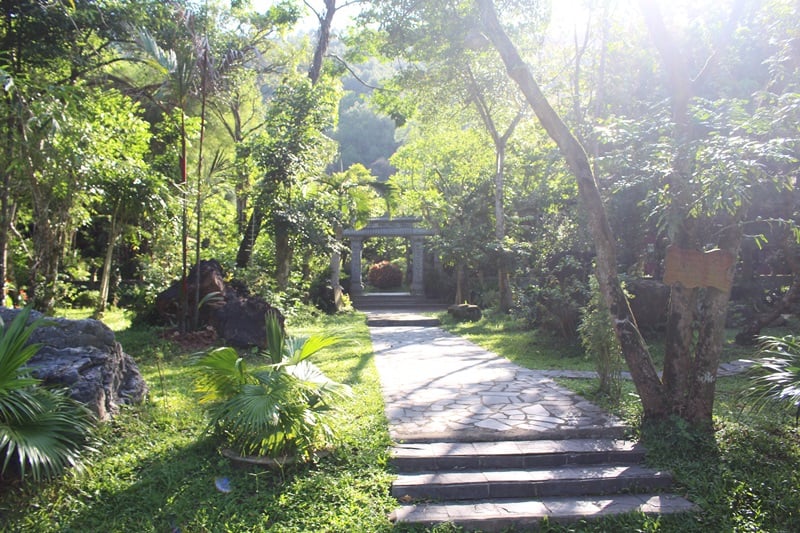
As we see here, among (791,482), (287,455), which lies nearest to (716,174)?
(791,482)

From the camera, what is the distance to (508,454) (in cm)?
477

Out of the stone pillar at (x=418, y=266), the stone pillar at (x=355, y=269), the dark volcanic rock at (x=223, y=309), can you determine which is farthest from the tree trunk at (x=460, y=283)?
the dark volcanic rock at (x=223, y=309)

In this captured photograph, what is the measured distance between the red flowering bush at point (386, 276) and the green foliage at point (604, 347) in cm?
2013

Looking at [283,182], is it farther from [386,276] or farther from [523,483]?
[386,276]

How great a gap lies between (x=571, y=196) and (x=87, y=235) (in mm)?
13409

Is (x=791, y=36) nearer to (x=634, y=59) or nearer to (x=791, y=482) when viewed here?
(x=791, y=482)

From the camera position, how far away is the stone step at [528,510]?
398cm

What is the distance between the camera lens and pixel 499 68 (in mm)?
14164

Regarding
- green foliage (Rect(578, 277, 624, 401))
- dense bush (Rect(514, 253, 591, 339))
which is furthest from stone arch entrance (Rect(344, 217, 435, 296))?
green foliage (Rect(578, 277, 624, 401))

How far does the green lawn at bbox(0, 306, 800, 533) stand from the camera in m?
3.86

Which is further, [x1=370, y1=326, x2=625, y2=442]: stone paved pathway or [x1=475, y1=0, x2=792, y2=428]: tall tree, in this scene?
[x1=370, y1=326, x2=625, y2=442]: stone paved pathway

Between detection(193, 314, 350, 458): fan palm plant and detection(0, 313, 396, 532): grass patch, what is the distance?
19 centimetres

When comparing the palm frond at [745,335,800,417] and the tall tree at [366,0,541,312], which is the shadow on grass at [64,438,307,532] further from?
the tall tree at [366,0,541,312]

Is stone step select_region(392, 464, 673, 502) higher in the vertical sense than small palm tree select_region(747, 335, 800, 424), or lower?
lower
